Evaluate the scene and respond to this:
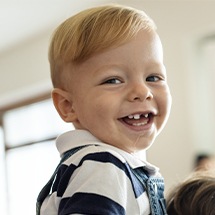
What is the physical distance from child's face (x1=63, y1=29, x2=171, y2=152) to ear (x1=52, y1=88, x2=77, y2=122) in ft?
0.06

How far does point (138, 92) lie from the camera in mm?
794

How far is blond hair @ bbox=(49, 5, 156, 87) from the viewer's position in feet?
2.62

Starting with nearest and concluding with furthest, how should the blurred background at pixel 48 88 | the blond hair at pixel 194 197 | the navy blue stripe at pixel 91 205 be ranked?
the navy blue stripe at pixel 91 205 → the blond hair at pixel 194 197 → the blurred background at pixel 48 88

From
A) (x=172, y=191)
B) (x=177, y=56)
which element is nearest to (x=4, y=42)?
(x=177, y=56)

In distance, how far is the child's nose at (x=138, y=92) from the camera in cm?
79

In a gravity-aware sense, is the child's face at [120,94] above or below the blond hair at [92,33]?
below

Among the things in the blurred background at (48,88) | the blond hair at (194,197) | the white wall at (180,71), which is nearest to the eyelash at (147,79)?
the blond hair at (194,197)

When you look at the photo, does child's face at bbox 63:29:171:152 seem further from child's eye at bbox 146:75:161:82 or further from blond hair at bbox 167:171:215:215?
blond hair at bbox 167:171:215:215

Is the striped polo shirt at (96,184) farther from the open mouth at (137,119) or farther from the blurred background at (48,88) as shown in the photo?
the blurred background at (48,88)

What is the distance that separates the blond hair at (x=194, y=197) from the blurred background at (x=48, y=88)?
152 cm

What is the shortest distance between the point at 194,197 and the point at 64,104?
0.35 metres

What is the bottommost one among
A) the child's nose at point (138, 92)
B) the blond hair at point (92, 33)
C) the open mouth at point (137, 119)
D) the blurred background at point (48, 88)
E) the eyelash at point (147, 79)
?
the blurred background at point (48, 88)

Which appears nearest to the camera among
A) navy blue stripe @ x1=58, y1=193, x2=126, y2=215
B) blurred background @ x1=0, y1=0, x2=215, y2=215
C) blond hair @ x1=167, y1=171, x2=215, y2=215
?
navy blue stripe @ x1=58, y1=193, x2=126, y2=215

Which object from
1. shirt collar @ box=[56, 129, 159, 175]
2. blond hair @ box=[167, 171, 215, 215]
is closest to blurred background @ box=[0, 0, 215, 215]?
blond hair @ box=[167, 171, 215, 215]
